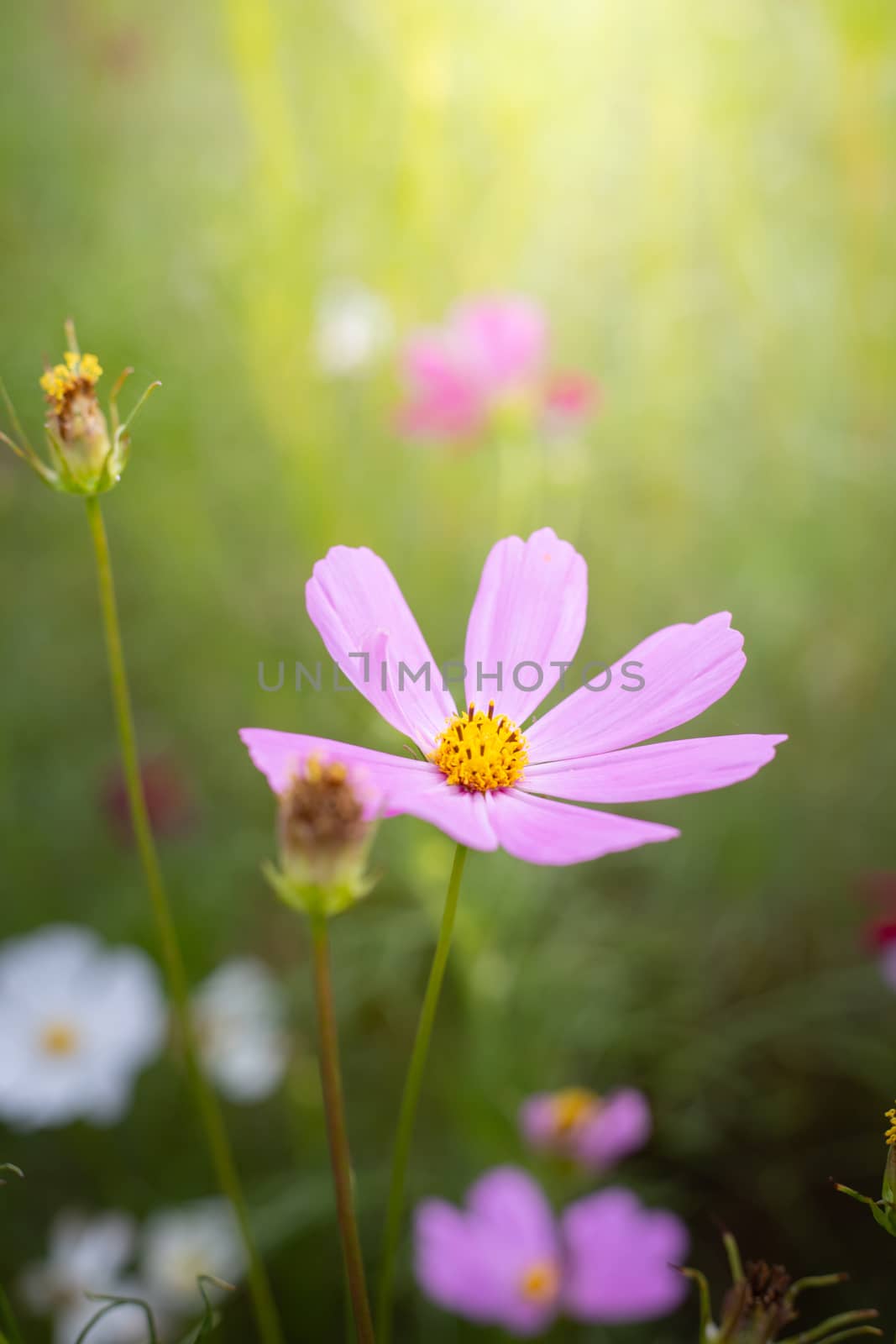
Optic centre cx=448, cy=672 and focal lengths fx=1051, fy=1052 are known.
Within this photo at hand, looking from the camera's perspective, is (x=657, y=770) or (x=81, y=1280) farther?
(x=81, y=1280)

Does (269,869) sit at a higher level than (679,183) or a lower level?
lower

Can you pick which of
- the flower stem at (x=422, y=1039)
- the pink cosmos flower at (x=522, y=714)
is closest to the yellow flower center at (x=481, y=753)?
the pink cosmos flower at (x=522, y=714)

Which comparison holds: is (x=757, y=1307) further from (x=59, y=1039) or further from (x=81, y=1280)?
(x=59, y=1039)

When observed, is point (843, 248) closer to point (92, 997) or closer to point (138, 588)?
point (138, 588)

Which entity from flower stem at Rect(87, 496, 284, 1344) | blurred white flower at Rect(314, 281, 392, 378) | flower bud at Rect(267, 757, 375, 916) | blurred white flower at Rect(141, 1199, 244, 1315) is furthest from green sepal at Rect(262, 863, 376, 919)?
blurred white flower at Rect(314, 281, 392, 378)

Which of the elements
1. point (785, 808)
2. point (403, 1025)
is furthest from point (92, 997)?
point (785, 808)

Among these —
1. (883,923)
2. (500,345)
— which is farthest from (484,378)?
(883,923)
